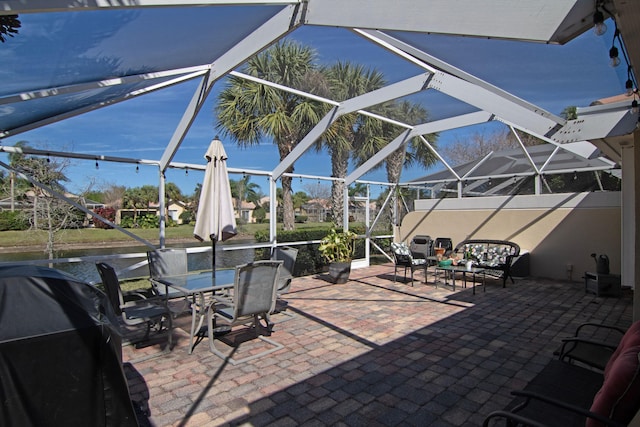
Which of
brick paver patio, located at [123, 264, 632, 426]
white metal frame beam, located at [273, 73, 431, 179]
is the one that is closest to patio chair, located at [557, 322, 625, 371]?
brick paver patio, located at [123, 264, 632, 426]

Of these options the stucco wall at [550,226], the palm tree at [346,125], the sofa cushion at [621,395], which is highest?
the palm tree at [346,125]

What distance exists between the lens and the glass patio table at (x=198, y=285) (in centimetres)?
399

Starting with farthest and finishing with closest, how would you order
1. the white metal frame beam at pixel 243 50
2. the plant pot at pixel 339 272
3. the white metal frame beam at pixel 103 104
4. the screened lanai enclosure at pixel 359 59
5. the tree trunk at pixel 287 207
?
the tree trunk at pixel 287 207 → the plant pot at pixel 339 272 → the white metal frame beam at pixel 103 104 → the white metal frame beam at pixel 243 50 → the screened lanai enclosure at pixel 359 59

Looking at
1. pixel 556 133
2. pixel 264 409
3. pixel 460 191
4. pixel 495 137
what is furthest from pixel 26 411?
pixel 460 191

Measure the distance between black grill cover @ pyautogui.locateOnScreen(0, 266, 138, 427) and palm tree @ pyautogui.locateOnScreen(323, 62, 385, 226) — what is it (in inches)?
184

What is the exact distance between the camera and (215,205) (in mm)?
4457

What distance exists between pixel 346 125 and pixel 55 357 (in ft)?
30.3

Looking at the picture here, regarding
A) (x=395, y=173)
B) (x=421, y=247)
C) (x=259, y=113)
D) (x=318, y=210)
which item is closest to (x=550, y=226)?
(x=421, y=247)

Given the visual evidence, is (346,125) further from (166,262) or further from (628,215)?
(628,215)

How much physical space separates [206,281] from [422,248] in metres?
6.89

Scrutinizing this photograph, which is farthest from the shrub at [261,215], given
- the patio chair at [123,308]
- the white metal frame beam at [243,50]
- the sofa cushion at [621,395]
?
the sofa cushion at [621,395]

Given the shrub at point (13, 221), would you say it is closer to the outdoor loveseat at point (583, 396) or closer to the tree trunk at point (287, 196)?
the tree trunk at point (287, 196)

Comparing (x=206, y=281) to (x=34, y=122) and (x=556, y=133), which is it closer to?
(x=34, y=122)

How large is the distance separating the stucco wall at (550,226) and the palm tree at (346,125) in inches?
142
